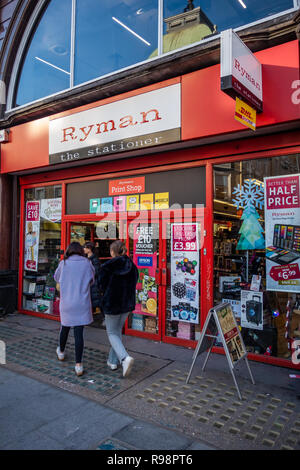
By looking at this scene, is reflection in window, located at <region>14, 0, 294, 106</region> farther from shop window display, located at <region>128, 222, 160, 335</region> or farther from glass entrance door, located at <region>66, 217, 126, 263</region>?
shop window display, located at <region>128, 222, 160, 335</region>

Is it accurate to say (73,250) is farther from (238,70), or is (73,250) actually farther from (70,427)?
(238,70)

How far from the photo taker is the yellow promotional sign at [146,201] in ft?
19.5

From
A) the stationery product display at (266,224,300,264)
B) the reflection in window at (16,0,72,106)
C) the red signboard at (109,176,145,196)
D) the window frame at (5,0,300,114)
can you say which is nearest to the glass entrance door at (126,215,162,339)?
the red signboard at (109,176,145,196)

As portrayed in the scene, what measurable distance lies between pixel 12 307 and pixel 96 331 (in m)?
2.50

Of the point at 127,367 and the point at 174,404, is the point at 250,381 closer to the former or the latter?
the point at 174,404

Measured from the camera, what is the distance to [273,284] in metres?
4.78

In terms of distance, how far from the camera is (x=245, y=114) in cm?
417

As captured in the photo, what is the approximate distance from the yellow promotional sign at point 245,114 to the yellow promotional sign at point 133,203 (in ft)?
8.27

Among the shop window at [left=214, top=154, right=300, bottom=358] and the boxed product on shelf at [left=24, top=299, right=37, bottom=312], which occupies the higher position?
the shop window at [left=214, top=154, right=300, bottom=358]

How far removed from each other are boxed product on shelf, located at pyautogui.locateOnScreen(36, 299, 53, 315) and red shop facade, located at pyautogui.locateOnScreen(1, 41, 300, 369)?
0.28 metres

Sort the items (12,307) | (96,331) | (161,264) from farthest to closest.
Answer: (12,307) → (96,331) → (161,264)

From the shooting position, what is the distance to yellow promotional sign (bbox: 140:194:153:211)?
596 centimetres

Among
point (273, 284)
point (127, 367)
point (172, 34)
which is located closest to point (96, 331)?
point (127, 367)

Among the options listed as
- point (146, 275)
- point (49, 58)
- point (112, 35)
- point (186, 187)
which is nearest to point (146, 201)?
point (186, 187)
